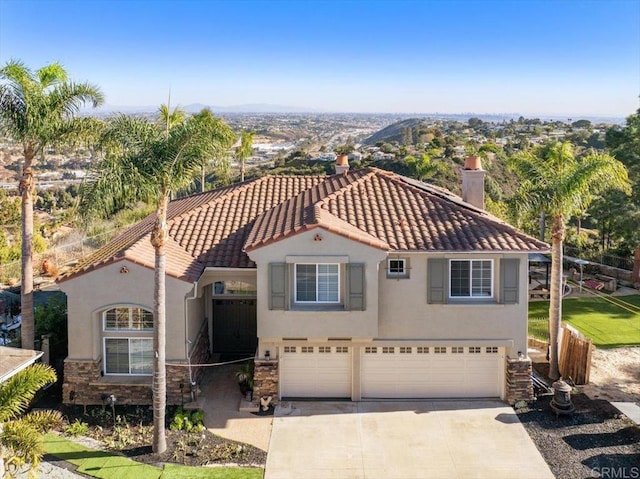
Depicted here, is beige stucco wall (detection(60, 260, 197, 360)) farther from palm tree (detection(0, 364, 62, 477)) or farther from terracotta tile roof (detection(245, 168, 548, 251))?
palm tree (detection(0, 364, 62, 477))

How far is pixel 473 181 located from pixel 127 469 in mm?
14986

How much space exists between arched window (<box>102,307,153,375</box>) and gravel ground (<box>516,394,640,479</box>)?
11.0m

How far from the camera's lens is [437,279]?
16.8m

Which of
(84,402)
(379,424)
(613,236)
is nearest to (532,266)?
(613,236)

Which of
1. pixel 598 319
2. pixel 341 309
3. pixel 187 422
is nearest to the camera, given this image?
pixel 187 422

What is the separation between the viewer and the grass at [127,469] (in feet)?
44.1

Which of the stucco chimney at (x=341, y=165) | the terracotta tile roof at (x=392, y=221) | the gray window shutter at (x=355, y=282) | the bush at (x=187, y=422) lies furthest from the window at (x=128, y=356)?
the stucco chimney at (x=341, y=165)

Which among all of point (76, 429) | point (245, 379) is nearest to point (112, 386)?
point (76, 429)

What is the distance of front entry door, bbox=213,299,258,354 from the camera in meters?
20.2

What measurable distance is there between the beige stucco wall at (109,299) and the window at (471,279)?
7.76 meters

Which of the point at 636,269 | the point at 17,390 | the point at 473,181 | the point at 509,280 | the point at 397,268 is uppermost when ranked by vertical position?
the point at 473,181

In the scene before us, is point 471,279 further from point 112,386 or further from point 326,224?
point 112,386

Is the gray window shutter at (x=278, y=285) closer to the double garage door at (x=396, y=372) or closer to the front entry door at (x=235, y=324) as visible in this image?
the double garage door at (x=396, y=372)

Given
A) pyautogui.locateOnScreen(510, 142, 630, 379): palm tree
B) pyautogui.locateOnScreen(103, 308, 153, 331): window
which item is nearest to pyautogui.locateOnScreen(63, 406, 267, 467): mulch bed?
pyautogui.locateOnScreen(103, 308, 153, 331): window
